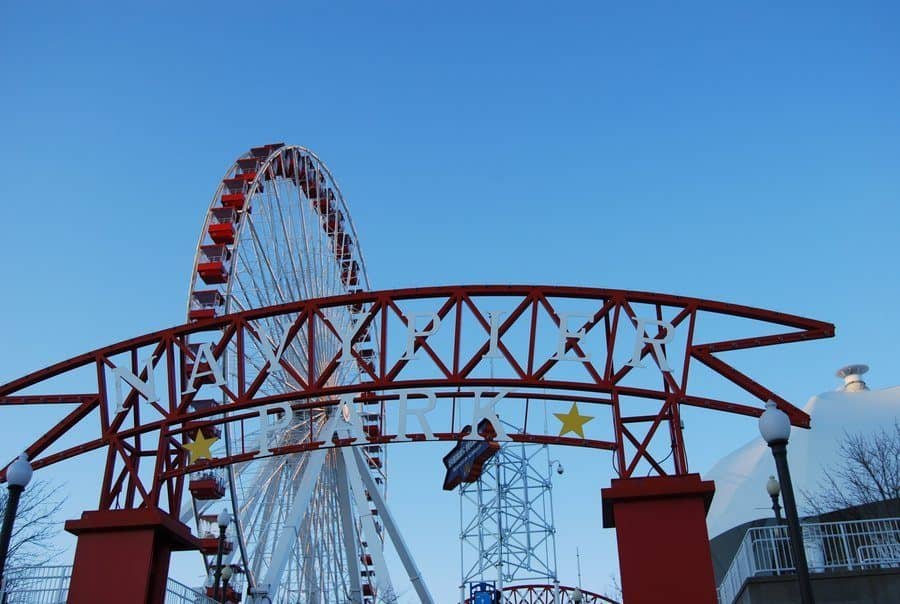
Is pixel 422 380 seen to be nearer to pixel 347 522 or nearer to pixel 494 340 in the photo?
pixel 494 340

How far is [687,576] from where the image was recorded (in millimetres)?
15953

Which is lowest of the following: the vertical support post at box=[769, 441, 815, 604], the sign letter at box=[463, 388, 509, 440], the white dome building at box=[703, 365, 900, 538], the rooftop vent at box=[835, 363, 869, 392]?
the vertical support post at box=[769, 441, 815, 604]

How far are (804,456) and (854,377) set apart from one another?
834 centimetres

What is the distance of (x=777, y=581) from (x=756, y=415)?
2.91 m

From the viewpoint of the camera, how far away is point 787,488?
1145 cm

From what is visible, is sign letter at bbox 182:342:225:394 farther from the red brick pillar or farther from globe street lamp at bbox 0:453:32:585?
globe street lamp at bbox 0:453:32:585

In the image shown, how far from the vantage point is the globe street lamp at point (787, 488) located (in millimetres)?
10961

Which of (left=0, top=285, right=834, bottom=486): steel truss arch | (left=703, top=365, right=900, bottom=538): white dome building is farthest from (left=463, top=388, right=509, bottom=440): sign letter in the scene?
(left=703, top=365, right=900, bottom=538): white dome building

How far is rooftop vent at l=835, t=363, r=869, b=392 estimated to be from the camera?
1804 inches

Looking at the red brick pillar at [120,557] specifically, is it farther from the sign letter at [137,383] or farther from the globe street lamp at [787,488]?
the globe street lamp at [787,488]

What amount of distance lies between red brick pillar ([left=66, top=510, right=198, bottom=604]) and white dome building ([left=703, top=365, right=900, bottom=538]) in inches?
1046

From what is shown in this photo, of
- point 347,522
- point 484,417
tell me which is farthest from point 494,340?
point 347,522

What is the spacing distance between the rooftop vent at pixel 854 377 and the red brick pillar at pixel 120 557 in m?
36.8

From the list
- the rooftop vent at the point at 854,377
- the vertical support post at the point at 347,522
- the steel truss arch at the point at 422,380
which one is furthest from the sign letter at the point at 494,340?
the rooftop vent at the point at 854,377
